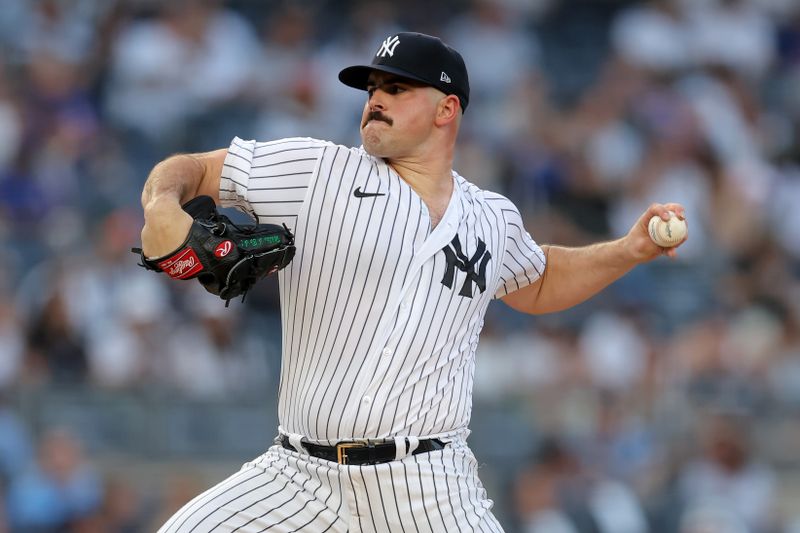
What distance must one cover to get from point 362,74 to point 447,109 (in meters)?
0.28

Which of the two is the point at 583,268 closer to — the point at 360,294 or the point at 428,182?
the point at 428,182

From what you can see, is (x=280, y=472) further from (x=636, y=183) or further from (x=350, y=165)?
(x=636, y=183)

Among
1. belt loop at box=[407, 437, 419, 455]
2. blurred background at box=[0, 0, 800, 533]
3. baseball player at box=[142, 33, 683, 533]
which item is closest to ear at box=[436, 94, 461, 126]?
baseball player at box=[142, 33, 683, 533]

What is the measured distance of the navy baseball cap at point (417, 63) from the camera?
3.96 m

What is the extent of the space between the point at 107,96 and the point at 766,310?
4912 mm

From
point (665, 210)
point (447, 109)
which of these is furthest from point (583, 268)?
point (447, 109)

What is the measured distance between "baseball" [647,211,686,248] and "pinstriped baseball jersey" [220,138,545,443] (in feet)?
1.87

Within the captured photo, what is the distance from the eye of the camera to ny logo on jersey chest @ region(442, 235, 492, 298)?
392cm

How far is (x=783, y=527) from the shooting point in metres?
8.33

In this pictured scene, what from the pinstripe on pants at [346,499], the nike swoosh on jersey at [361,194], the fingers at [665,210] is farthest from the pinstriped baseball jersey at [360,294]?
the fingers at [665,210]

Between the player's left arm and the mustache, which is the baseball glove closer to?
the mustache

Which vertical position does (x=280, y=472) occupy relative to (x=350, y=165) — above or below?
below

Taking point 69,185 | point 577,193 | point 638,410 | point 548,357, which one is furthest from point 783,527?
point 69,185

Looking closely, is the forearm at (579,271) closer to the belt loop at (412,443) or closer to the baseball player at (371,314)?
the baseball player at (371,314)
